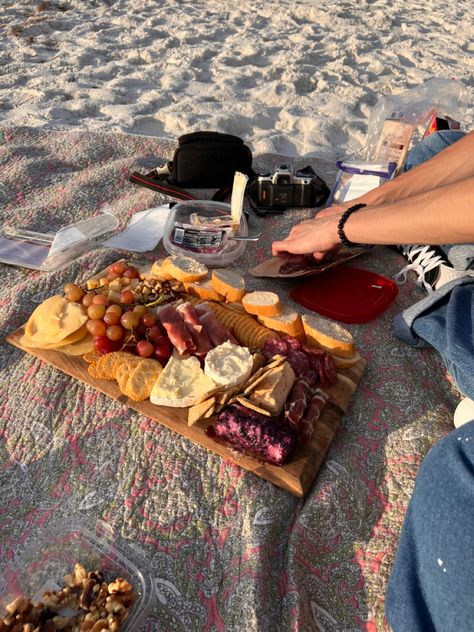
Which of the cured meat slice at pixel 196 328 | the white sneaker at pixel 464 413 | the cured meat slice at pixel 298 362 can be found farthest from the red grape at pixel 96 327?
the white sneaker at pixel 464 413

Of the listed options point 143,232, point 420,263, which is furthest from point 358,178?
point 143,232

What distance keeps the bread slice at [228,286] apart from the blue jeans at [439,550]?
87 cm

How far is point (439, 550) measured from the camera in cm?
101

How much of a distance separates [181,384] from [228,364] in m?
0.15

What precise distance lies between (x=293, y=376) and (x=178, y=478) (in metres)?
0.43

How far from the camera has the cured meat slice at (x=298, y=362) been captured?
1520mm

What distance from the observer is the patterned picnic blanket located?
1.16m

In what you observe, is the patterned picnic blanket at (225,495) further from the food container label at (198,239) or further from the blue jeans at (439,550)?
the food container label at (198,239)

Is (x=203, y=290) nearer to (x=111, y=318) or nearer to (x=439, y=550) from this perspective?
(x=111, y=318)

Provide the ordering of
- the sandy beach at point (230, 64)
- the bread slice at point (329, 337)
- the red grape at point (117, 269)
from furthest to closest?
1. the sandy beach at point (230, 64)
2. the red grape at point (117, 269)
3. the bread slice at point (329, 337)

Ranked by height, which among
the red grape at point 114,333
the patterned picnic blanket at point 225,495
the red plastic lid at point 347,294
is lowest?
the patterned picnic blanket at point 225,495

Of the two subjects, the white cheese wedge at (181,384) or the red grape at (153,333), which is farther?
the red grape at (153,333)

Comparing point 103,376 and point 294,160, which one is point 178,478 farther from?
point 294,160

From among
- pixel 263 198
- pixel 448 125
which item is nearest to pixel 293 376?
pixel 263 198
